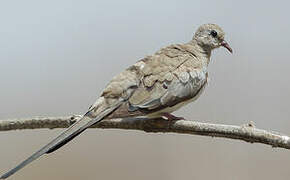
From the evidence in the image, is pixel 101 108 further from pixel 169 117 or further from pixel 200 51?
pixel 200 51

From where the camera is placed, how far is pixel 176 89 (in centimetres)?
397

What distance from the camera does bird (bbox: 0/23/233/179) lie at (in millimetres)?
3574

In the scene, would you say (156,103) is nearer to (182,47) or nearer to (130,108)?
(130,108)

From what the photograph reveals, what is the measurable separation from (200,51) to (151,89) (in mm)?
1175

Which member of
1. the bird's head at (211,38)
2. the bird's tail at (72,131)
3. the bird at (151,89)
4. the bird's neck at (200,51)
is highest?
the bird's head at (211,38)

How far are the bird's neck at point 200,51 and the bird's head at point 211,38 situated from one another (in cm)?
3

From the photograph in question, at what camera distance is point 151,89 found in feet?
12.7

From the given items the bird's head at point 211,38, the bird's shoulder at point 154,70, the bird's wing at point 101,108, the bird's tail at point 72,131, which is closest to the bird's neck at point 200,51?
the bird's head at point 211,38

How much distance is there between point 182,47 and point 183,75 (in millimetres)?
647

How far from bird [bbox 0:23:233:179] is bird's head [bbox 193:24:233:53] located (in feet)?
1.38

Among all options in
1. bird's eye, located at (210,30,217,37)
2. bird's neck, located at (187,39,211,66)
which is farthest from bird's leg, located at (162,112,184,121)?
bird's eye, located at (210,30,217,37)

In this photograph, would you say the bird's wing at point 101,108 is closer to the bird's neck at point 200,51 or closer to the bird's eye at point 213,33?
the bird's neck at point 200,51

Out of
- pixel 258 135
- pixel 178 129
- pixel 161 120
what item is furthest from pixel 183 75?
pixel 258 135

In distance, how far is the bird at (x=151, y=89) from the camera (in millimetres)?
3574
